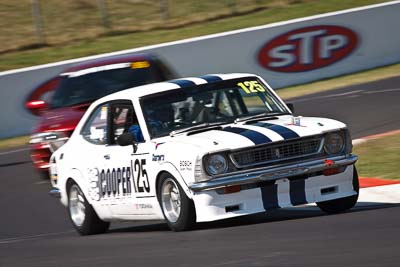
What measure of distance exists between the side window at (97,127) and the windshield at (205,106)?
0.64m

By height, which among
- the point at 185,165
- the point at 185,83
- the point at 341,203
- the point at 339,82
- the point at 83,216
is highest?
the point at 185,83

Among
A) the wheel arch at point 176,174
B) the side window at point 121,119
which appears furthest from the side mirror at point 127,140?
the wheel arch at point 176,174

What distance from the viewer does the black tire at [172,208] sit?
9086mm

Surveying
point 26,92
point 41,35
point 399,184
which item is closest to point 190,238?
point 399,184

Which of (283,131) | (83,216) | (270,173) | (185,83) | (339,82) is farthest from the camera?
(339,82)

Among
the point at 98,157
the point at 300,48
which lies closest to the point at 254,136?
the point at 98,157

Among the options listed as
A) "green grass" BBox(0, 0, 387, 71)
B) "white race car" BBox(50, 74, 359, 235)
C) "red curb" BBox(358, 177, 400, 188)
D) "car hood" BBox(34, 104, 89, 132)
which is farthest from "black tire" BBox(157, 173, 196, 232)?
"green grass" BBox(0, 0, 387, 71)

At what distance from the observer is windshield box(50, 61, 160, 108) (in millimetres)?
15102

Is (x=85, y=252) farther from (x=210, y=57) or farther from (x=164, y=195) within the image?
(x=210, y=57)

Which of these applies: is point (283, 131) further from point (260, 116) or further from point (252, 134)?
point (260, 116)

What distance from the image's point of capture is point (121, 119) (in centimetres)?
1045

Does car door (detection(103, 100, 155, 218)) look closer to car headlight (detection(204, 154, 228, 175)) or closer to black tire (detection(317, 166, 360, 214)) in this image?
car headlight (detection(204, 154, 228, 175))

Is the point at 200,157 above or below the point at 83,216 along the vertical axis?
above

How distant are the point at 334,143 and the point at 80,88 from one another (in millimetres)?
6545
